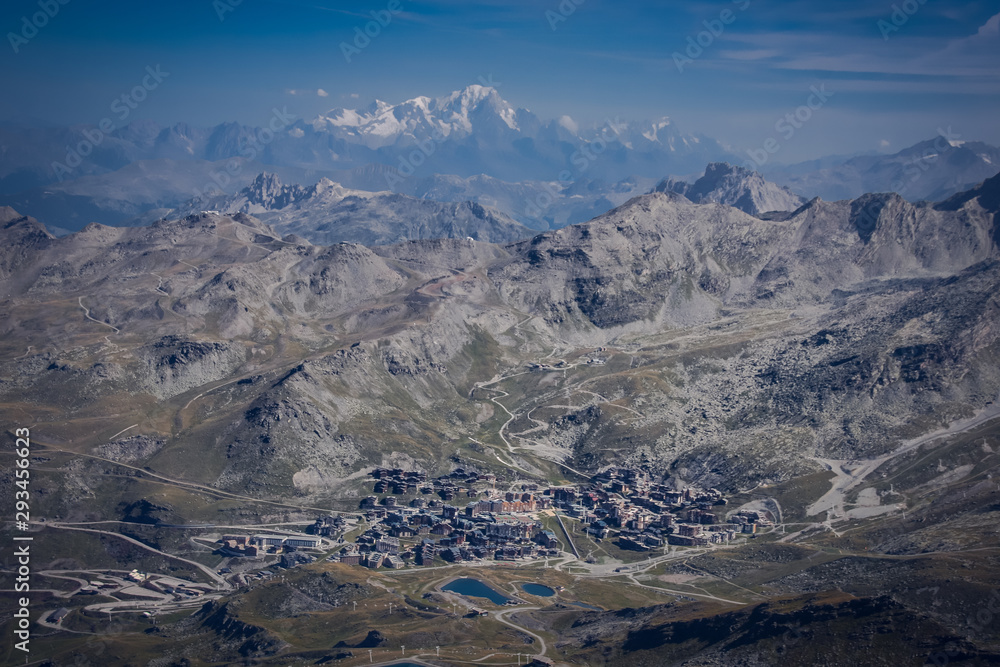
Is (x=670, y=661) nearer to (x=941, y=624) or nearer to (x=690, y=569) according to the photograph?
(x=941, y=624)

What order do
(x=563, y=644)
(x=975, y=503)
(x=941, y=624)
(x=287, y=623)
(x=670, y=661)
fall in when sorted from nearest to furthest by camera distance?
(x=941, y=624), (x=670, y=661), (x=563, y=644), (x=287, y=623), (x=975, y=503)

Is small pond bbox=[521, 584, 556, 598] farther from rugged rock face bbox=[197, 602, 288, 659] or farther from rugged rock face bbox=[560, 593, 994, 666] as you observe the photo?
rugged rock face bbox=[197, 602, 288, 659]

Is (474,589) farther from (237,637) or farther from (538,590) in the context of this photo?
(237,637)

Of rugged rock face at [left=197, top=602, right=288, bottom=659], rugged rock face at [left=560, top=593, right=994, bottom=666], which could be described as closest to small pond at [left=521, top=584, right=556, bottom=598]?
rugged rock face at [left=560, top=593, right=994, bottom=666]

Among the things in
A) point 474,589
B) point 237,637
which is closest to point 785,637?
point 474,589

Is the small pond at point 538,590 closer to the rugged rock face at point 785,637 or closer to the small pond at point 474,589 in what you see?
the small pond at point 474,589

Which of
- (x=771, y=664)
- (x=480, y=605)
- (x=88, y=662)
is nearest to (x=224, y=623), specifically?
(x=88, y=662)
